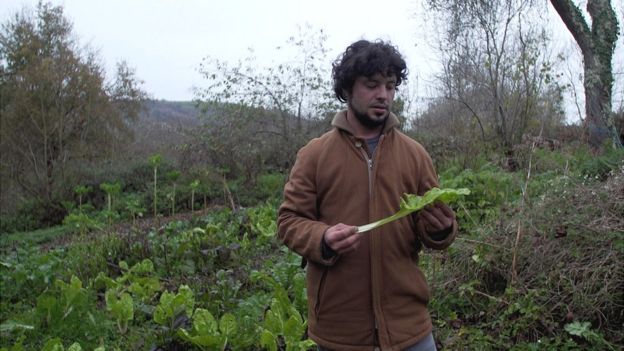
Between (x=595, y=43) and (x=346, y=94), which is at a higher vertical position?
(x=595, y=43)

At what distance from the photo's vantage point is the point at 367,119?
2.19 meters

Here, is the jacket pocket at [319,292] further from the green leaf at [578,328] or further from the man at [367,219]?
the green leaf at [578,328]

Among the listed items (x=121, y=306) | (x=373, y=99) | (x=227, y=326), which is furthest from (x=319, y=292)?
(x=121, y=306)

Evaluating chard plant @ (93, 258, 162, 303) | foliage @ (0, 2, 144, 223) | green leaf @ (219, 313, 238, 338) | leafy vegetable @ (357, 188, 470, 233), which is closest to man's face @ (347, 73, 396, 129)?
leafy vegetable @ (357, 188, 470, 233)

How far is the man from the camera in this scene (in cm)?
213

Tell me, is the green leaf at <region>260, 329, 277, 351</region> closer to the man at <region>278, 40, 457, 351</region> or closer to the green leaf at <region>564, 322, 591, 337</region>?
the man at <region>278, 40, 457, 351</region>

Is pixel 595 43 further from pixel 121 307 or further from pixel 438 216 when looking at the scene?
pixel 438 216

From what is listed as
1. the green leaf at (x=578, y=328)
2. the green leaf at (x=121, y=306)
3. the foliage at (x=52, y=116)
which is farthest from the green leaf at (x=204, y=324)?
the foliage at (x=52, y=116)

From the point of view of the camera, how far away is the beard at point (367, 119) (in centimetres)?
218

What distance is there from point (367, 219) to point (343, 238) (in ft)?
0.76

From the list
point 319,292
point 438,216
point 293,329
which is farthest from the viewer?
point 293,329

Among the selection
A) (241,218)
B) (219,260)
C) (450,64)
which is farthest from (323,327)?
(450,64)

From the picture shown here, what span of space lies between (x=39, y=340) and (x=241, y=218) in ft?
11.1

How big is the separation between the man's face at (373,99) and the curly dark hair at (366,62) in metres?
0.03
